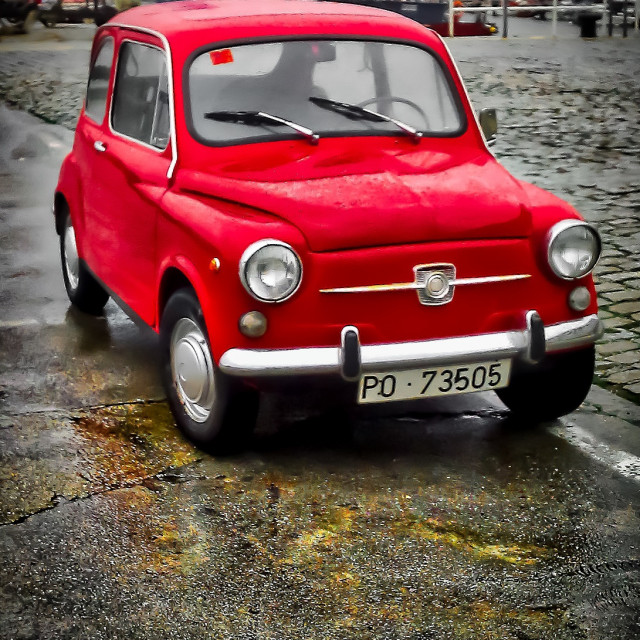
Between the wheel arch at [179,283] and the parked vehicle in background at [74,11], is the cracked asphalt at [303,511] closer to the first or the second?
the wheel arch at [179,283]

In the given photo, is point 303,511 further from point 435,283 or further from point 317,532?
point 435,283

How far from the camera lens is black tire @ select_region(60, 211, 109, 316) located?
22.1ft

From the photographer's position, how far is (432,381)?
179 inches

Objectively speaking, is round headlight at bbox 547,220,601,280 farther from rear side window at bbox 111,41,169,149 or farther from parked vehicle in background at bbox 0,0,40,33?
parked vehicle in background at bbox 0,0,40,33

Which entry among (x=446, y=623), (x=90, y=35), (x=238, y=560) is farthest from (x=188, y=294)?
(x=90, y=35)

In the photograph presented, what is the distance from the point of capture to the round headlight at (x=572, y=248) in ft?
15.3

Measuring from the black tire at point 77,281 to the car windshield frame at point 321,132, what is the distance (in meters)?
1.71

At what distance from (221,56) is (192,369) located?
146 cm

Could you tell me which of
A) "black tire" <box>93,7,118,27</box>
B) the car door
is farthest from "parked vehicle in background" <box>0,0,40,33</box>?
the car door

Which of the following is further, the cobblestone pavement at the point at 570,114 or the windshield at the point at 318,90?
the cobblestone pavement at the point at 570,114

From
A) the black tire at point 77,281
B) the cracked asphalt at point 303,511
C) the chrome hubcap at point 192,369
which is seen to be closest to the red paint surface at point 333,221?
the chrome hubcap at point 192,369

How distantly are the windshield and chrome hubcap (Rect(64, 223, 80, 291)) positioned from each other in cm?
179

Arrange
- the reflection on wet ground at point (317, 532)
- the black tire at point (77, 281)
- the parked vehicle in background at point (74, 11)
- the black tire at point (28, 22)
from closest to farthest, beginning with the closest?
the reflection on wet ground at point (317, 532), the black tire at point (77, 281), the black tire at point (28, 22), the parked vehicle in background at point (74, 11)

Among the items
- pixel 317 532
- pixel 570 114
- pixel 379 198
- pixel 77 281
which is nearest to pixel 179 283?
pixel 379 198
